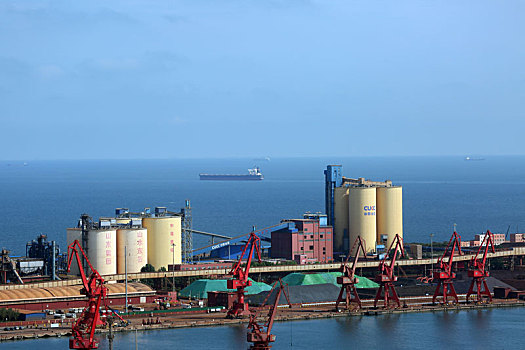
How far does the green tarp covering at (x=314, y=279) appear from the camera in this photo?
281 feet

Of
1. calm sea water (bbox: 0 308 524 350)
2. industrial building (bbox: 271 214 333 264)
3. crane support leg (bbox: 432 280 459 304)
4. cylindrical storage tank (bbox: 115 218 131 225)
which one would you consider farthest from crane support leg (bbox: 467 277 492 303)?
cylindrical storage tank (bbox: 115 218 131 225)

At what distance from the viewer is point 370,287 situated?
86.9 metres

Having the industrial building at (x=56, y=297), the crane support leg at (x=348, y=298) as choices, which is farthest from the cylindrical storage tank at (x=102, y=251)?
the crane support leg at (x=348, y=298)

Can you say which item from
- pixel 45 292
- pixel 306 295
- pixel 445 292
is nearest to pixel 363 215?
pixel 306 295

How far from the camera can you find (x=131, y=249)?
291 ft

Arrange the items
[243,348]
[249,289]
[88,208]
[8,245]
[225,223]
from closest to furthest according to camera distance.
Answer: [243,348], [249,289], [8,245], [225,223], [88,208]

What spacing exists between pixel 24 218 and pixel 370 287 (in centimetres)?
10030

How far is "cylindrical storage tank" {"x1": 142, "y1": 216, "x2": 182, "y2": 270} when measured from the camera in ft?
300

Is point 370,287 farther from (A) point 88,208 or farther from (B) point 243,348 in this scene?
(A) point 88,208

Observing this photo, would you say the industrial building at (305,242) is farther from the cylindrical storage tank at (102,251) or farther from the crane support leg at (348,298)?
the crane support leg at (348,298)

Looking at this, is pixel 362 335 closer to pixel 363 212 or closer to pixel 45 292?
pixel 45 292

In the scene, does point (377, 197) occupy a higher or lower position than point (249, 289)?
higher

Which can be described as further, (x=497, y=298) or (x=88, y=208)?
(x=88, y=208)

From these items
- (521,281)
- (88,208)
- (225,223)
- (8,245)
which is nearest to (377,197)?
(521,281)
